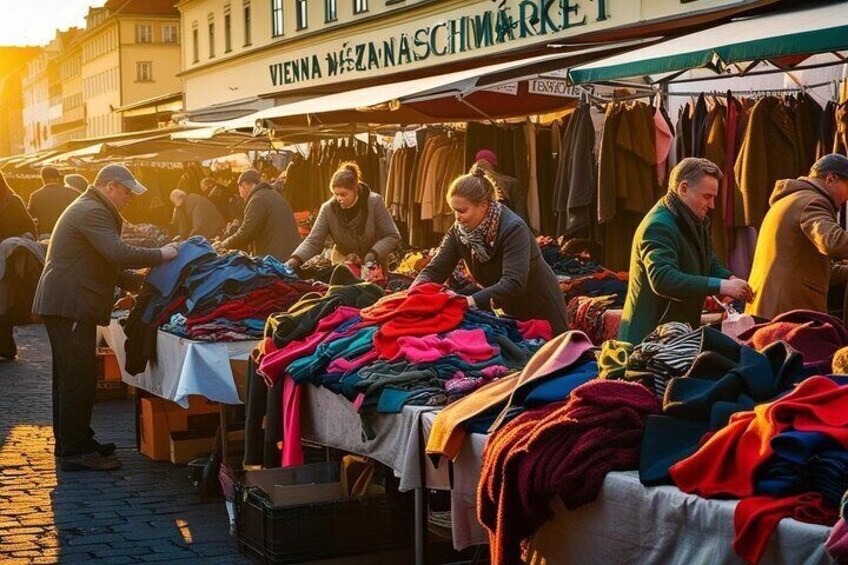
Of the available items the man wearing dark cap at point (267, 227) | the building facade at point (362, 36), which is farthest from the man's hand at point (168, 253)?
the building facade at point (362, 36)

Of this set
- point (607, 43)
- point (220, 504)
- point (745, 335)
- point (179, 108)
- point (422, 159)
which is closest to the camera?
point (745, 335)

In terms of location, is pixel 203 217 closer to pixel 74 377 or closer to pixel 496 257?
pixel 74 377

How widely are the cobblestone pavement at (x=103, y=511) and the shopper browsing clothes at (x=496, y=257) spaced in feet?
6.30

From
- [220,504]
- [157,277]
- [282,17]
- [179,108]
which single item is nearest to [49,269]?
[157,277]

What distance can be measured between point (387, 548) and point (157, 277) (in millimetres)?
3663

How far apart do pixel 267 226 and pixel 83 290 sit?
396 cm

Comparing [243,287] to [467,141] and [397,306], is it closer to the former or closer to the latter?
[397,306]

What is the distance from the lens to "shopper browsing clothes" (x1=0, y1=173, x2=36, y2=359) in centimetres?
1708

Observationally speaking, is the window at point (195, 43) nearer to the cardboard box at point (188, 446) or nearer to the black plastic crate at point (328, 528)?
the cardboard box at point (188, 446)

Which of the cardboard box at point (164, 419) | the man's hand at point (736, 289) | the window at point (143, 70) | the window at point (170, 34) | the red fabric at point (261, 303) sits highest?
the window at point (170, 34)

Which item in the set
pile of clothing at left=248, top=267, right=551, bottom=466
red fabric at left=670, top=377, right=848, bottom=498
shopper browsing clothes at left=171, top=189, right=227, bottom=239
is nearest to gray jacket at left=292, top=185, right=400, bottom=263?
pile of clothing at left=248, top=267, right=551, bottom=466

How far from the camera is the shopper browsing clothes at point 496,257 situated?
315 inches

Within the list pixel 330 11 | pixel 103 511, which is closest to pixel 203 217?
pixel 330 11

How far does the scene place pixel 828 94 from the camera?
42.9ft
